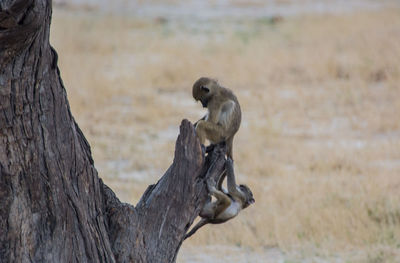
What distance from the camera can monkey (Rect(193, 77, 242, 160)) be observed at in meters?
7.36

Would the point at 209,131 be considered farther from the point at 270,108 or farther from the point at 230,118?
the point at 270,108

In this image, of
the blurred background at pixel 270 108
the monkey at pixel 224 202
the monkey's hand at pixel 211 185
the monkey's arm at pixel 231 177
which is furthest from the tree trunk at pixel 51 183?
the blurred background at pixel 270 108

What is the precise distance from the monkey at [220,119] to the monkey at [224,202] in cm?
64

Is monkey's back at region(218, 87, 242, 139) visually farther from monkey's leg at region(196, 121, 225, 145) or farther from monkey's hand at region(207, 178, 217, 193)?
monkey's hand at region(207, 178, 217, 193)

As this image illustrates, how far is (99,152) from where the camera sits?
14812 millimetres

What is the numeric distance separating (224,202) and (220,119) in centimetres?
134

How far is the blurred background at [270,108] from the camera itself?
1026cm

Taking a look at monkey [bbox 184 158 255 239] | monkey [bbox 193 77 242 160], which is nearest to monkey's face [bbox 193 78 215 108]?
monkey [bbox 193 77 242 160]

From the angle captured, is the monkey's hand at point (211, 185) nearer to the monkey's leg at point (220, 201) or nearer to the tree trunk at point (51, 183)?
the monkey's leg at point (220, 201)

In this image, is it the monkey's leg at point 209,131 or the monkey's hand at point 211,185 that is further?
the monkey's leg at point 209,131

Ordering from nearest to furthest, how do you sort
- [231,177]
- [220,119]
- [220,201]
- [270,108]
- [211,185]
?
1. [211,185]
2. [220,201]
3. [231,177]
4. [220,119]
5. [270,108]

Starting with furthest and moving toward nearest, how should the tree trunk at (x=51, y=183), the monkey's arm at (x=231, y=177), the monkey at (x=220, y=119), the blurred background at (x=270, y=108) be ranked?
the blurred background at (x=270, y=108) < the monkey at (x=220, y=119) < the monkey's arm at (x=231, y=177) < the tree trunk at (x=51, y=183)

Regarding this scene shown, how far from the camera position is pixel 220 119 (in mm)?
7535

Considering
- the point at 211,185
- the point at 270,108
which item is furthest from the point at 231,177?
the point at 270,108
